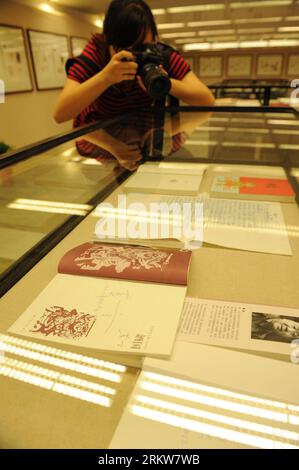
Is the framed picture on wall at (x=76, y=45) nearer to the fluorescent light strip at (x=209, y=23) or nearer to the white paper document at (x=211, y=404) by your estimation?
the fluorescent light strip at (x=209, y=23)

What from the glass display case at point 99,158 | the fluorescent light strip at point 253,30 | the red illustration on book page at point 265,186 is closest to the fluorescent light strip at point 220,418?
the glass display case at point 99,158

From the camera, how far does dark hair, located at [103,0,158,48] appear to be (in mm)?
1080

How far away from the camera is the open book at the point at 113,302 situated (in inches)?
16.6

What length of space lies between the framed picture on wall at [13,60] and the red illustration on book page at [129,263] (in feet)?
13.0

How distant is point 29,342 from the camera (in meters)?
0.43

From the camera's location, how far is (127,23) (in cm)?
110

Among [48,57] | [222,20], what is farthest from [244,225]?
[222,20]

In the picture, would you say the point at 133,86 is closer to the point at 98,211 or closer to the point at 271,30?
the point at 98,211

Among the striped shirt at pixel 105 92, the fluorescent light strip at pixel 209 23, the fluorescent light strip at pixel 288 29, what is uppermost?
the fluorescent light strip at pixel 209 23

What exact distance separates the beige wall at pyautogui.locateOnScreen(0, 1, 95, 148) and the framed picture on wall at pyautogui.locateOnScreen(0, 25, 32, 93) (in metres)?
0.08

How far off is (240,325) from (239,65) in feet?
26.2

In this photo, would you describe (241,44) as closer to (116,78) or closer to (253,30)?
(253,30)
